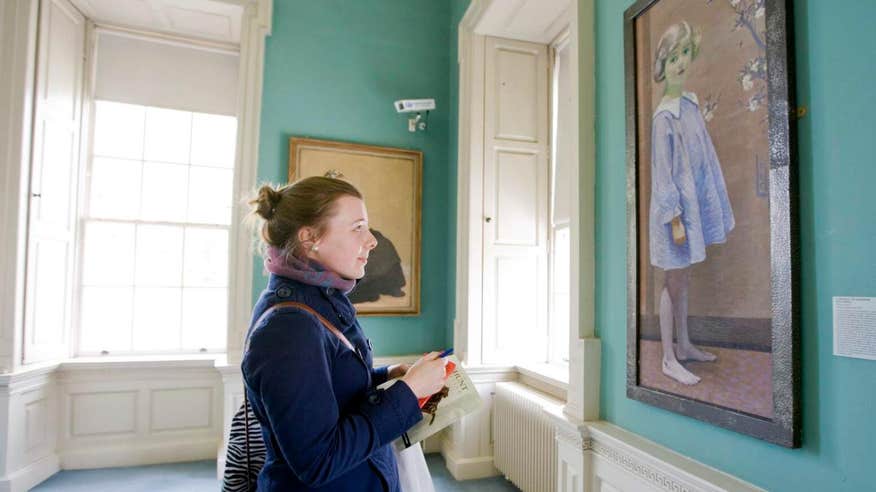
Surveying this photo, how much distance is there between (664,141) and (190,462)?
12.3 feet

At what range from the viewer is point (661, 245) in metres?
1.58

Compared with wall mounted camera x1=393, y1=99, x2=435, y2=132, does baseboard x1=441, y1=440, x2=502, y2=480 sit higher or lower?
lower

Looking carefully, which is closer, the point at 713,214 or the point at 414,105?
the point at 713,214

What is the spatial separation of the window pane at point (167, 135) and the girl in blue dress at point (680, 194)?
353cm

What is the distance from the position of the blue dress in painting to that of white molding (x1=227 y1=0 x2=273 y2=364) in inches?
104

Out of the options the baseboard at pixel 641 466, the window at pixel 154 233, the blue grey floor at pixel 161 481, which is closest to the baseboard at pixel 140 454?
the blue grey floor at pixel 161 481

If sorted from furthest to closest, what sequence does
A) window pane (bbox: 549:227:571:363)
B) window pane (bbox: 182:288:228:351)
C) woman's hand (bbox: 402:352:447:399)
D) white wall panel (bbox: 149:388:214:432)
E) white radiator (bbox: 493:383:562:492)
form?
window pane (bbox: 182:288:228:351), white wall panel (bbox: 149:388:214:432), window pane (bbox: 549:227:571:363), white radiator (bbox: 493:383:562:492), woman's hand (bbox: 402:352:447:399)

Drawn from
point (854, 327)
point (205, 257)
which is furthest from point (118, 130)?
point (854, 327)

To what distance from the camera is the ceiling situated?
11.3ft

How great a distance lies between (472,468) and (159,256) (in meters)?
2.83

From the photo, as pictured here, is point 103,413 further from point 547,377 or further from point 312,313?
point 312,313

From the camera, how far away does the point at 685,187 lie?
1492 mm

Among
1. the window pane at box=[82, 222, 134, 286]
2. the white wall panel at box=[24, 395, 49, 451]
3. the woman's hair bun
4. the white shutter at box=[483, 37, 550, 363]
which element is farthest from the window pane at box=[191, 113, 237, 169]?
the woman's hair bun

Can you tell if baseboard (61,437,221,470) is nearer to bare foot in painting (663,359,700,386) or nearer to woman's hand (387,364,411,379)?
woman's hand (387,364,411,379)
